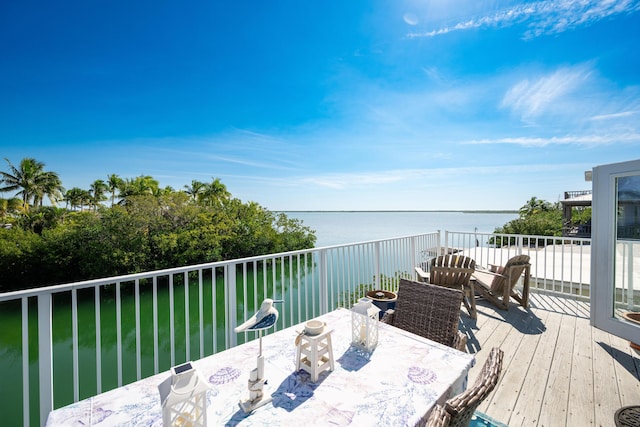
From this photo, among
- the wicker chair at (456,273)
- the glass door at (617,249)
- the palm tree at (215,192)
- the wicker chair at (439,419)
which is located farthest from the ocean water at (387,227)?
the palm tree at (215,192)

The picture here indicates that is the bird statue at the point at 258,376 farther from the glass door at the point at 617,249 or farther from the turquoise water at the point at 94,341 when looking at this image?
the glass door at the point at 617,249

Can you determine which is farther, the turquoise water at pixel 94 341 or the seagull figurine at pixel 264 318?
the turquoise water at pixel 94 341

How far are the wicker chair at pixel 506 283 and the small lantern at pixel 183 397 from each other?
3.93 m

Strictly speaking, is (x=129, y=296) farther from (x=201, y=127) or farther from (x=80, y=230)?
(x=201, y=127)

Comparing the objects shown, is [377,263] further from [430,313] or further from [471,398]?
[471,398]

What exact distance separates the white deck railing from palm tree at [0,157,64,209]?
19985 millimetres

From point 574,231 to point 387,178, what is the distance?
36.5 ft

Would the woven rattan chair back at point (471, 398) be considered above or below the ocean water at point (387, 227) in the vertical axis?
above

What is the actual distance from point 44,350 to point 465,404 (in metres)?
2.16

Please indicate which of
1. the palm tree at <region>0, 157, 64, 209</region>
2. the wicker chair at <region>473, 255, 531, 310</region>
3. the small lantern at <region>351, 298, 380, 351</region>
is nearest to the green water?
the small lantern at <region>351, 298, 380, 351</region>

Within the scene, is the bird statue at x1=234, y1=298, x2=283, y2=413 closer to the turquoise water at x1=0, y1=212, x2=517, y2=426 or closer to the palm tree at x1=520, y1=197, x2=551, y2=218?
the turquoise water at x1=0, y1=212, x2=517, y2=426

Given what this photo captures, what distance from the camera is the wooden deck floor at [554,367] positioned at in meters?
1.89

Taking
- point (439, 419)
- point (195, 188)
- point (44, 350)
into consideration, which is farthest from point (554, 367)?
point (195, 188)

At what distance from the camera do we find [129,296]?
11516 millimetres
